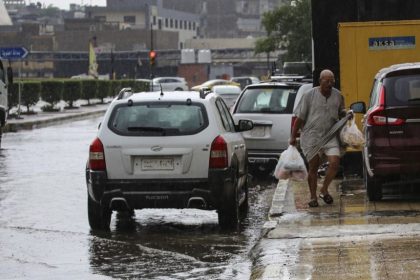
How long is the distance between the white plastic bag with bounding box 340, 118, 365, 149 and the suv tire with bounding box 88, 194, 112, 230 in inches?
118

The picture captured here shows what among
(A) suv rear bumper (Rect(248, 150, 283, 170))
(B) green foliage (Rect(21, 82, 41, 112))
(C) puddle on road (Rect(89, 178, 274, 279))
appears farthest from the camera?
(B) green foliage (Rect(21, 82, 41, 112))

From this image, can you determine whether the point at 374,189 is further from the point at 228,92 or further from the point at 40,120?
the point at 228,92

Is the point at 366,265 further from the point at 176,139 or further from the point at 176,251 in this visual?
→ the point at 176,139

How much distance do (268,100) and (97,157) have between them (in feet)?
25.5

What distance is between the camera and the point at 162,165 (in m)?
13.8

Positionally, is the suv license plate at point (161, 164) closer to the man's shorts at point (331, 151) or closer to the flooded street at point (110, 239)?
the flooded street at point (110, 239)

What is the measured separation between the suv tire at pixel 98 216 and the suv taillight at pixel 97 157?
16.9 inches

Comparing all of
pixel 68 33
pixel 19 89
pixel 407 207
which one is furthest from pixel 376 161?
pixel 68 33

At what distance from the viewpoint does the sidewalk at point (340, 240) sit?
396 inches

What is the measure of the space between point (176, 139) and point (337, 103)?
2.33 meters

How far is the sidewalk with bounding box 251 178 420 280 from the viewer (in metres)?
10.1

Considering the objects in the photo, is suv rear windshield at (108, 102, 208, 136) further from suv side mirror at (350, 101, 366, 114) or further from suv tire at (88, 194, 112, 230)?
suv side mirror at (350, 101, 366, 114)

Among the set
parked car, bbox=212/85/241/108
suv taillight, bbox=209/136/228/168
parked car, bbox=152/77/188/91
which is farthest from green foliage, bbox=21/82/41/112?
suv taillight, bbox=209/136/228/168

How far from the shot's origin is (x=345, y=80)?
1883cm
